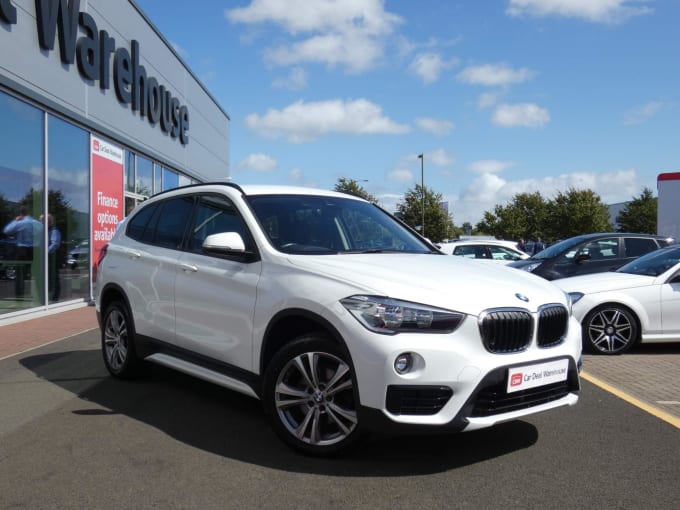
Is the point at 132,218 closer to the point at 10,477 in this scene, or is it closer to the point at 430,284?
the point at 10,477

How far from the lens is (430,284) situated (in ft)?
12.2

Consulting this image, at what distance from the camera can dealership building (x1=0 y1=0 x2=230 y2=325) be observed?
35.4 ft

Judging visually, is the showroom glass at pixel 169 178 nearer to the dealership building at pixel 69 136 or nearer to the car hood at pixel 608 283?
the dealership building at pixel 69 136

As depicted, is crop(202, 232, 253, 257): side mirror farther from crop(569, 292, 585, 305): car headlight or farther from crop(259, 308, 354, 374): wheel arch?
crop(569, 292, 585, 305): car headlight

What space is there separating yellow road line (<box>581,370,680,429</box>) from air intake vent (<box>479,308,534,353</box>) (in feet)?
5.72

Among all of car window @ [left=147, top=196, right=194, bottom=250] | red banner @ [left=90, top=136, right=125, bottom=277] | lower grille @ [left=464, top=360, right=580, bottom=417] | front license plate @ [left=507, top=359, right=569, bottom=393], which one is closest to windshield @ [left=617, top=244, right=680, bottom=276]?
front license plate @ [left=507, top=359, right=569, bottom=393]

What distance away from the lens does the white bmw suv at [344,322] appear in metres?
3.49

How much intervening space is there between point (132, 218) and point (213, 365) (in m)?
2.38

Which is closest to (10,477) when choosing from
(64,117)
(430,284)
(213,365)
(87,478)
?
(87,478)

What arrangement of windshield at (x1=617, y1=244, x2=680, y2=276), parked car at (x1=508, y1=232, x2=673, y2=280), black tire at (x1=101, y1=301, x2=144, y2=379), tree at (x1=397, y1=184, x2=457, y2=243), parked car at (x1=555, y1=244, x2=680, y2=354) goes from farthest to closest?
tree at (x1=397, y1=184, x2=457, y2=243)
parked car at (x1=508, y1=232, x2=673, y2=280)
windshield at (x1=617, y1=244, x2=680, y2=276)
parked car at (x1=555, y1=244, x2=680, y2=354)
black tire at (x1=101, y1=301, x2=144, y2=379)

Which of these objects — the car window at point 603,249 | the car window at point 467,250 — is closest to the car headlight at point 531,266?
the car window at point 603,249

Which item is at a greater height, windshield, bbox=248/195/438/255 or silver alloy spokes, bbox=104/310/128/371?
windshield, bbox=248/195/438/255

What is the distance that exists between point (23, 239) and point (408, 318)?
962 cm

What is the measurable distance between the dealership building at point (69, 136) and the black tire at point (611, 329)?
877 cm
